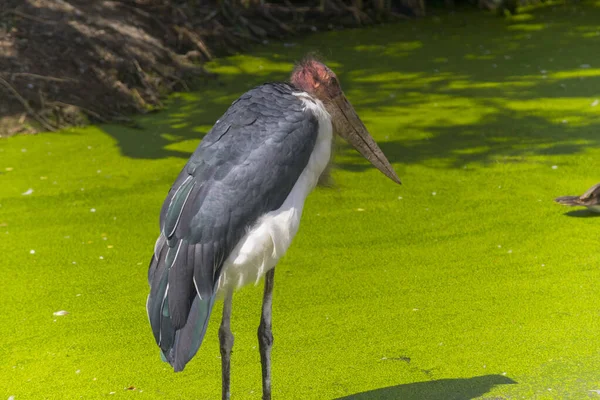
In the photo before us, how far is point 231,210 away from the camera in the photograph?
264 cm

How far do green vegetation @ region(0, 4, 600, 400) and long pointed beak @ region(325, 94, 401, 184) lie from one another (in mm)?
736

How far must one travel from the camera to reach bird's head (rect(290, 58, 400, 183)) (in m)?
2.97

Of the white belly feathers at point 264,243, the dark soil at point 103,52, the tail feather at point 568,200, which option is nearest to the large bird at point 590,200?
the tail feather at point 568,200

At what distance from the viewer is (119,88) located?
22.2 ft

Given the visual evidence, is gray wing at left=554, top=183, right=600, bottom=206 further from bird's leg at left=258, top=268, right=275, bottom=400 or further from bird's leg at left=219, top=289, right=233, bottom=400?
bird's leg at left=219, top=289, right=233, bottom=400

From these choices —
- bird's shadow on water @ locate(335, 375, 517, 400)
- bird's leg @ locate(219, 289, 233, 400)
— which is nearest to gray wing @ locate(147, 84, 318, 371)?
bird's leg @ locate(219, 289, 233, 400)

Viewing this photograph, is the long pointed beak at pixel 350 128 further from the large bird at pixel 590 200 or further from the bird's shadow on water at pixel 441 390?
the large bird at pixel 590 200

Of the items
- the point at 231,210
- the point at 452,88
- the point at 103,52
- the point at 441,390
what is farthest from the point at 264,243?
the point at 103,52

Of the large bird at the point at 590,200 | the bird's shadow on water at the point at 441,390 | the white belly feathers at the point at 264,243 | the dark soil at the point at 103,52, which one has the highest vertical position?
the white belly feathers at the point at 264,243

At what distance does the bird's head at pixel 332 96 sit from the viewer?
2967 mm

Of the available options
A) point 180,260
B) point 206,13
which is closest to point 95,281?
point 180,260

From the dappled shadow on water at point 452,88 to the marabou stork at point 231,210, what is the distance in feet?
8.83

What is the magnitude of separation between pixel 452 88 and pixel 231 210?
14.4ft

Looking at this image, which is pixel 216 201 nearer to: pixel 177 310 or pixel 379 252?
pixel 177 310
